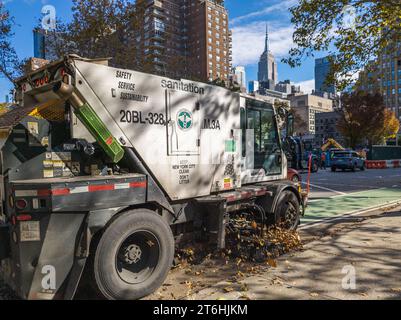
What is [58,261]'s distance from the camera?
140 inches

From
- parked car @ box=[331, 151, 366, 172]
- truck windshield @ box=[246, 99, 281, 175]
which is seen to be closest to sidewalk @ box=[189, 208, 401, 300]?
truck windshield @ box=[246, 99, 281, 175]

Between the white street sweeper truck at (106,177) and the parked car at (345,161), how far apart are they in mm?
25182

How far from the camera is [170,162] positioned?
4809mm

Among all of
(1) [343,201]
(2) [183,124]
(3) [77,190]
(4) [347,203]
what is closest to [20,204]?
(3) [77,190]

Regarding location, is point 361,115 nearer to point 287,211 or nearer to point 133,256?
point 287,211

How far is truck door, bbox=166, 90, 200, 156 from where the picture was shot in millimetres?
4863

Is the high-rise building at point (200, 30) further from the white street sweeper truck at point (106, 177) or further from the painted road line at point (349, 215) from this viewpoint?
the white street sweeper truck at point (106, 177)

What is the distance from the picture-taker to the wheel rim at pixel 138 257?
4113mm

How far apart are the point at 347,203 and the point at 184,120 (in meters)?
8.58

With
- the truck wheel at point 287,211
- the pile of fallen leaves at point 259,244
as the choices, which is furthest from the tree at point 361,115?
the pile of fallen leaves at point 259,244

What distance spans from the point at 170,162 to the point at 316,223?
5.28m

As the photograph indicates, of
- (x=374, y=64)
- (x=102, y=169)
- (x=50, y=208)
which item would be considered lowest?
(x=50, y=208)

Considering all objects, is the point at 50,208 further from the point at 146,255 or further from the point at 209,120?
the point at 209,120
